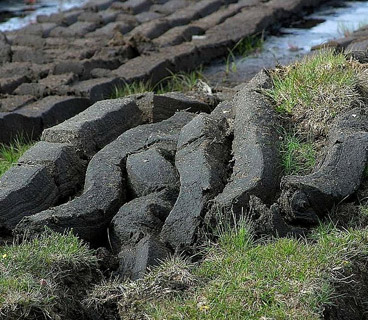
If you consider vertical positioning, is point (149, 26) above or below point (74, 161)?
below

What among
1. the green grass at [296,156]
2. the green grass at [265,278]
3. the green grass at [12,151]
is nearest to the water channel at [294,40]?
the green grass at [12,151]

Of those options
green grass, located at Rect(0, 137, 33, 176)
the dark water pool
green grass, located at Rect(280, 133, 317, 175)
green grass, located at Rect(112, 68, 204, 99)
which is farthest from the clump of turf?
the dark water pool

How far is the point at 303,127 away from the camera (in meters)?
4.59

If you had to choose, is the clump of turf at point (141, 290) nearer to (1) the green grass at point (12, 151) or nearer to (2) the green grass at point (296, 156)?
(2) the green grass at point (296, 156)

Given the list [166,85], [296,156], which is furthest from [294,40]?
[296,156]

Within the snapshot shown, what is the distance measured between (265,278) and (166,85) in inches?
149

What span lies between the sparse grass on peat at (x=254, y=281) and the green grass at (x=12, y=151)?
1873 mm

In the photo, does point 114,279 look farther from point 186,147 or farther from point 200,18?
point 200,18

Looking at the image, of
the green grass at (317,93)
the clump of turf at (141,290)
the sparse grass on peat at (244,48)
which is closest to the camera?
the clump of turf at (141,290)

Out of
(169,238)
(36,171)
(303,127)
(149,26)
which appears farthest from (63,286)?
(149,26)

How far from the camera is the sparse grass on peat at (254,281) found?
3.37 m

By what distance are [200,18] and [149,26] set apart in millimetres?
854

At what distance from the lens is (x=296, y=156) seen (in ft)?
14.5

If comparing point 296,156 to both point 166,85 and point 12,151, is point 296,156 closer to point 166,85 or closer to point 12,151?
point 12,151
